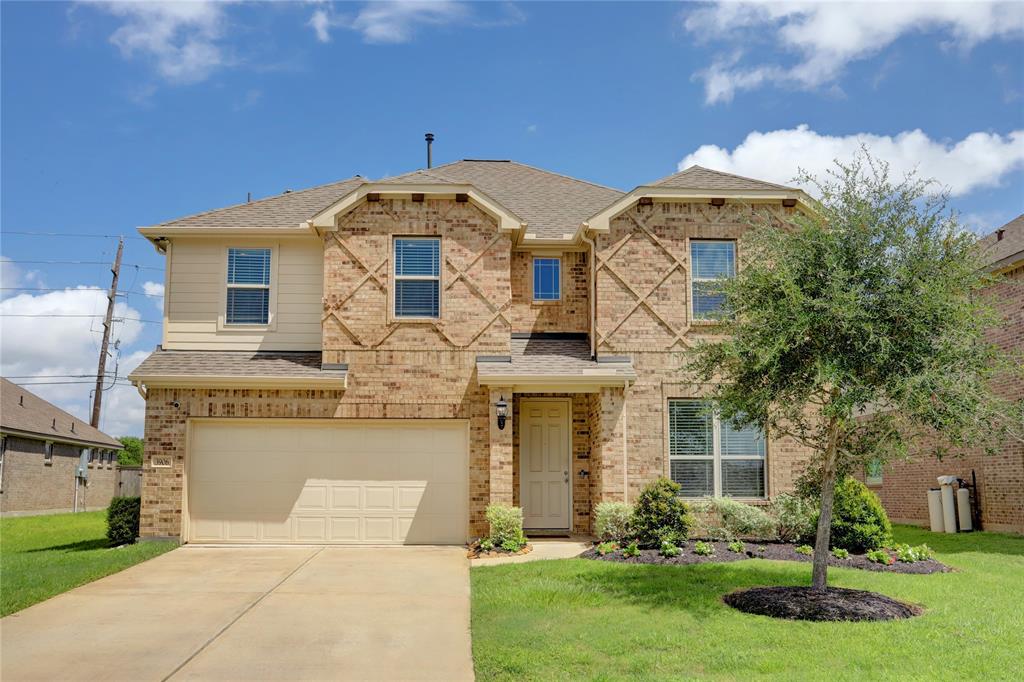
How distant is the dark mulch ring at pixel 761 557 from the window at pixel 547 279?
530cm

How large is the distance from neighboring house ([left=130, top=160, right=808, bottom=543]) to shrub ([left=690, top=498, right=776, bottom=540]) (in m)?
0.41

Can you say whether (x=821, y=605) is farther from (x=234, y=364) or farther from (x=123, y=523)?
(x=123, y=523)

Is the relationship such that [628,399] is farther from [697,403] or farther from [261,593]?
[261,593]

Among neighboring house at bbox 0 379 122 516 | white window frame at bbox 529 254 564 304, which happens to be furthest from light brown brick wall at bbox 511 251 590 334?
neighboring house at bbox 0 379 122 516

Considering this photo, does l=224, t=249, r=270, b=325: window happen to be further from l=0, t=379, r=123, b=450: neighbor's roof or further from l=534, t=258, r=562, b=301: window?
l=0, t=379, r=123, b=450: neighbor's roof

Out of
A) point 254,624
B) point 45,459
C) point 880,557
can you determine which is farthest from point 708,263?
point 45,459

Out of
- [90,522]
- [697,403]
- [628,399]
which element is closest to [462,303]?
[628,399]

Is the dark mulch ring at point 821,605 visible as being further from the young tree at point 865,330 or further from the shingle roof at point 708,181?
the shingle roof at point 708,181

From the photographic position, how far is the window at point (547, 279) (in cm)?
1602

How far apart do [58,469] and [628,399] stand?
2600 cm

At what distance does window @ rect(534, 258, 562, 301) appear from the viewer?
631 inches

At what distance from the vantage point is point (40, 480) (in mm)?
30016

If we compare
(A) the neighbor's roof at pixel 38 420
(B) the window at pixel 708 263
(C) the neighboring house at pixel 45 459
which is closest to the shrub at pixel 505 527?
(B) the window at pixel 708 263

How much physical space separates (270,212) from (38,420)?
20.3m
